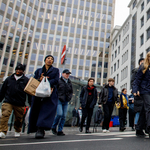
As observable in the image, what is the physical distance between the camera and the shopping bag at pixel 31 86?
4.25 m

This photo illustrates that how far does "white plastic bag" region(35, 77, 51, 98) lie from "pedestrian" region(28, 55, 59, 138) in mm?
245

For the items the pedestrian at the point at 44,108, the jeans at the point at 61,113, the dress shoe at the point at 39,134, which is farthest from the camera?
the jeans at the point at 61,113

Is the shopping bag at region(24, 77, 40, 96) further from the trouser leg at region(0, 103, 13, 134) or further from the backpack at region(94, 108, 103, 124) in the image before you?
the backpack at region(94, 108, 103, 124)

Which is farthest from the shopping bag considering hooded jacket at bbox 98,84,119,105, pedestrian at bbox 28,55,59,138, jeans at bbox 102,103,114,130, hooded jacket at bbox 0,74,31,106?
jeans at bbox 102,103,114,130

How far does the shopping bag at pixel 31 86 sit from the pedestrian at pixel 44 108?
223 mm

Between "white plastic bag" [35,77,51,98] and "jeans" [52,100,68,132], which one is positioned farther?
"jeans" [52,100,68,132]

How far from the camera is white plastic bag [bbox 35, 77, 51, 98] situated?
4.25 m

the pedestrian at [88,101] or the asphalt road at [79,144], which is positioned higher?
the pedestrian at [88,101]

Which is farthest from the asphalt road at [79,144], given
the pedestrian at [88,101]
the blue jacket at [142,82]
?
the pedestrian at [88,101]

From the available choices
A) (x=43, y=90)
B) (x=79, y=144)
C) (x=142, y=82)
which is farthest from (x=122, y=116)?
(x=79, y=144)

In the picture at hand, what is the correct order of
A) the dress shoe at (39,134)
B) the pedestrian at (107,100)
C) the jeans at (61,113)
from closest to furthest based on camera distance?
the dress shoe at (39,134), the jeans at (61,113), the pedestrian at (107,100)

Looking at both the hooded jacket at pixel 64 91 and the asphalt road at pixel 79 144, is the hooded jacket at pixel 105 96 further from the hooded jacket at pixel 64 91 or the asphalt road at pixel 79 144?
the asphalt road at pixel 79 144

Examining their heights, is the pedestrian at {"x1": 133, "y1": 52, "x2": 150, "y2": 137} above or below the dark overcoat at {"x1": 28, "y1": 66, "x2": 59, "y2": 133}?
above

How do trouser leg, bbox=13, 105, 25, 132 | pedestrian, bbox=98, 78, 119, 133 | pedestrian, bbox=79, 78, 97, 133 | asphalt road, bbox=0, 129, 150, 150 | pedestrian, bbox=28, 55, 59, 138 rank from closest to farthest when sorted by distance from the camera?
asphalt road, bbox=0, 129, 150, 150 < pedestrian, bbox=28, 55, 59, 138 < trouser leg, bbox=13, 105, 25, 132 < pedestrian, bbox=79, 78, 97, 133 < pedestrian, bbox=98, 78, 119, 133
